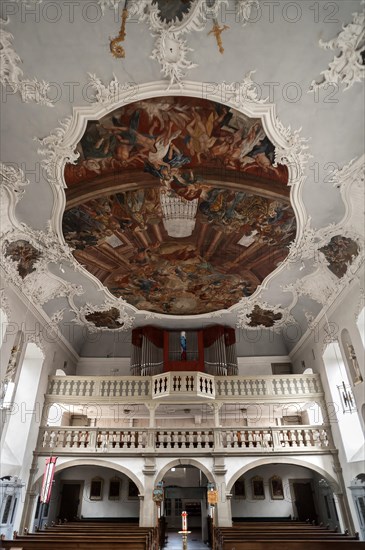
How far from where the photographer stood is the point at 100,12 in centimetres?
627

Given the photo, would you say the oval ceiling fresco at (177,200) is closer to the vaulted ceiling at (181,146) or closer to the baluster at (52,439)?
the vaulted ceiling at (181,146)

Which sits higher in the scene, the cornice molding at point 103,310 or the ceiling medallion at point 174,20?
the cornice molding at point 103,310

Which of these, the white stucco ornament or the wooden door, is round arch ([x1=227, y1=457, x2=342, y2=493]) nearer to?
the wooden door

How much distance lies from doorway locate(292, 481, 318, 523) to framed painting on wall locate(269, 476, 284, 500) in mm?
632

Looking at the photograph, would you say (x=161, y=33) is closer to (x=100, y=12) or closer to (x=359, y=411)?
(x=100, y=12)

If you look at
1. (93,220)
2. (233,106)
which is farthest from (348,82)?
(93,220)

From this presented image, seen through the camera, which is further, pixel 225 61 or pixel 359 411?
pixel 359 411

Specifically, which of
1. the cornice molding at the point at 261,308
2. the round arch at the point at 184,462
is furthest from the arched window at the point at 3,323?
the cornice molding at the point at 261,308

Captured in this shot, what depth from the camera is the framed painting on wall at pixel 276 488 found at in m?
16.9

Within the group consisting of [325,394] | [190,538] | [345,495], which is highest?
[325,394]

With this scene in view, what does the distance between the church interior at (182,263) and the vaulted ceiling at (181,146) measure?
5 centimetres

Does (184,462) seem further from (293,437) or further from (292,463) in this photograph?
(293,437)

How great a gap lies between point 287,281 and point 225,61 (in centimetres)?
872

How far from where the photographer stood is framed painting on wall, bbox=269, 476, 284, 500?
16.9 m
